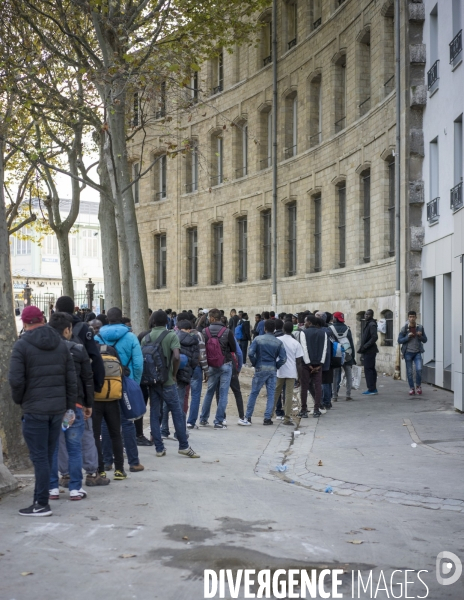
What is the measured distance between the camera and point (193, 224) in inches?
1657

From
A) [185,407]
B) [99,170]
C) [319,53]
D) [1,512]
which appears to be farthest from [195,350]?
[319,53]

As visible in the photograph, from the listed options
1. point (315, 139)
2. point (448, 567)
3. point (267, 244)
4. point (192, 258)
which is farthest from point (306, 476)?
point (192, 258)

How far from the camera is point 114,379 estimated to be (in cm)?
1041

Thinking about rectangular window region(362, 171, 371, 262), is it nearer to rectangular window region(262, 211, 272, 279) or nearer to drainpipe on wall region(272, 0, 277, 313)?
drainpipe on wall region(272, 0, 277, 313)

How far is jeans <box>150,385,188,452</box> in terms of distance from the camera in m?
11.9

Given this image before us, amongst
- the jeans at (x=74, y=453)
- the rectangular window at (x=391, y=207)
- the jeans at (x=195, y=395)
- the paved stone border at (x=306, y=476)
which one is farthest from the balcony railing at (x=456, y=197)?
the jeans at (x=74, y=453)

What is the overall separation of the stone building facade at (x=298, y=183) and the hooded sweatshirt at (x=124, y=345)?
1424 cm

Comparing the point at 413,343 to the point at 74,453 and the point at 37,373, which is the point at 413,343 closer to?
the point at 74,453

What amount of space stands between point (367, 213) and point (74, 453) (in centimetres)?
1988

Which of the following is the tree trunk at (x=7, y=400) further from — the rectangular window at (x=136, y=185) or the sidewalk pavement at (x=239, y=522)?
the rectangular window at (x=136, y=185)

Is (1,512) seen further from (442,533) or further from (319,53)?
(319,53)

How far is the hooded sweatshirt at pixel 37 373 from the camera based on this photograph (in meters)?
8.70

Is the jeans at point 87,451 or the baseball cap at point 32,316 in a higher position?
the baseball cap at point 32,316

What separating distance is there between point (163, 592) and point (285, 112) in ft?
100
